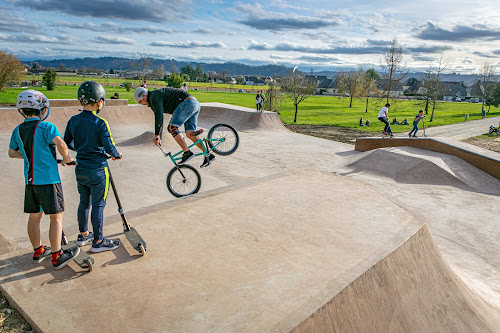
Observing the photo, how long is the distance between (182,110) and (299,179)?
3065mm

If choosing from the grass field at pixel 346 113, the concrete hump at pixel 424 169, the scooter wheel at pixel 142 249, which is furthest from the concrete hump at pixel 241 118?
the scooter wheel at pixel 142 249

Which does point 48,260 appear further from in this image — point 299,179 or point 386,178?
point 386,178

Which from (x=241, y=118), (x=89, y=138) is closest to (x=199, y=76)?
(x=241, y=118)

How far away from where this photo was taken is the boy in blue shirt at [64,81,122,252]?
3.77 m

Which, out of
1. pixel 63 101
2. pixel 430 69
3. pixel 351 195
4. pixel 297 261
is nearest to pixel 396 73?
pixel 430 69

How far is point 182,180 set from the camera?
23.4 ft

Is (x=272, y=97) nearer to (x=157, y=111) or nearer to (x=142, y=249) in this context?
(x=157, y=111)

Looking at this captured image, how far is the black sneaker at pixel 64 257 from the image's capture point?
3586mm

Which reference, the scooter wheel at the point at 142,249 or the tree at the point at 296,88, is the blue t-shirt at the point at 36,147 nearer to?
the scooter wheel at the point at 142,249

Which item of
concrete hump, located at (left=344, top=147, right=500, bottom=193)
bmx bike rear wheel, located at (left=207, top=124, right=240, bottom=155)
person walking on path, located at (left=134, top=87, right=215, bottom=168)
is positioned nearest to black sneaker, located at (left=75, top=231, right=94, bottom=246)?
person walking on path, located at (left=134, top=87, right=215, bottom=168)

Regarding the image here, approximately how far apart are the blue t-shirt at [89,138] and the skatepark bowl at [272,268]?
115 cm

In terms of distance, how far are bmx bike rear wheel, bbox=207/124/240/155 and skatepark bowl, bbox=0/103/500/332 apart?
115 cm

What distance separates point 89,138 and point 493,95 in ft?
200

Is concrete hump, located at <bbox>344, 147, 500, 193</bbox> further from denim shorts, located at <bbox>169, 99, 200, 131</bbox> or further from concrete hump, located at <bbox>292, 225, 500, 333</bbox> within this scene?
denim shorts, located at <bbox>169, 99, 200, 131</bbox>
